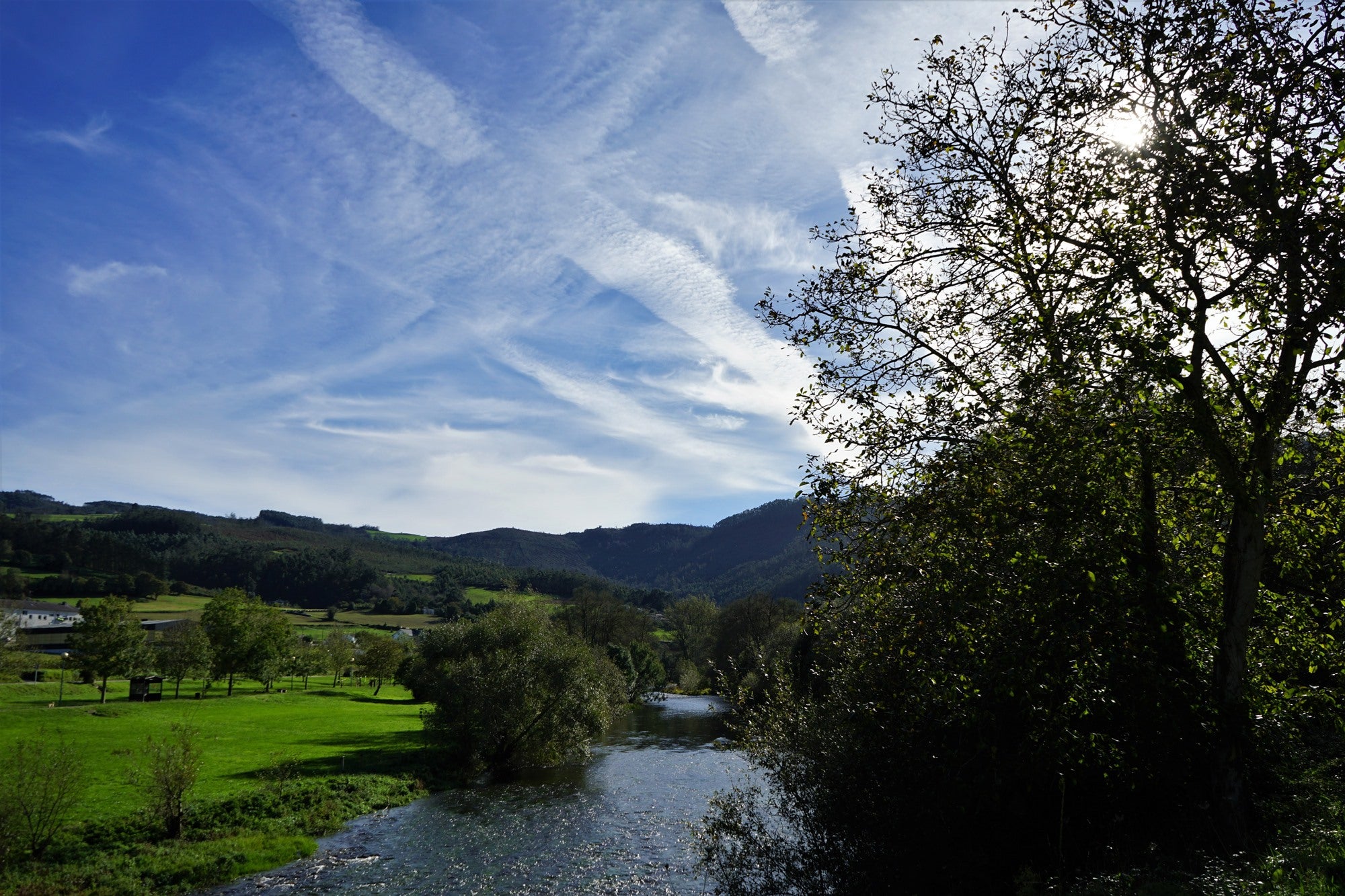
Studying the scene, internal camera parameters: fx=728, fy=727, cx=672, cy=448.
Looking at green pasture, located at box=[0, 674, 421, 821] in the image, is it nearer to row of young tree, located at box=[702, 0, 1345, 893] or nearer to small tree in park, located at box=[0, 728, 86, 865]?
small tree in park, located at box=[0, 728, 86, 865]

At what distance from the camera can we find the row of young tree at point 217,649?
57219 mm

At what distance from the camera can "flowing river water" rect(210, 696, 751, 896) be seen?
21.5 metres

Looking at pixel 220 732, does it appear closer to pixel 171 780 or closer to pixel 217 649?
pixel 171 780

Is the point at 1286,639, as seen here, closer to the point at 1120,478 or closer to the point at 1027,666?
the point at 1120,478

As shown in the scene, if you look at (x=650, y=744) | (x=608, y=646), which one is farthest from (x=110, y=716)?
(x=608, y=646)

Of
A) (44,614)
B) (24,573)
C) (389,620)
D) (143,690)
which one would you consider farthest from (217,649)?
(24,573)

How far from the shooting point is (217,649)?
66.2m

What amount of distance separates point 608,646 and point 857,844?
6962 centimetres

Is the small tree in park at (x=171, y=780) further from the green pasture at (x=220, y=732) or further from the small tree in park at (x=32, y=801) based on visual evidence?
the small tree in park at (x=32, y=801)

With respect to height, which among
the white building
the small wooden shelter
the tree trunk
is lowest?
the small wooden shelter

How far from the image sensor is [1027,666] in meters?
8.24

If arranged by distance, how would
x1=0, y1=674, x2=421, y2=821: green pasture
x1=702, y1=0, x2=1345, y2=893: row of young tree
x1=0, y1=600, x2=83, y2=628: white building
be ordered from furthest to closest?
x1=0, y1=600, x2=83, y2=628: white building, x1=0, y1=674, x2=421, y2=821: green pasture, x1=702, y1=0, x2=1345, y2=893: row of young tree

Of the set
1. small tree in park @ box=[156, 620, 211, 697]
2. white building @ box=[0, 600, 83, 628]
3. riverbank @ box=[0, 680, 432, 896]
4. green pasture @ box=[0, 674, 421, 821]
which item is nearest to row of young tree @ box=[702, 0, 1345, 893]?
riverbank @ box=[0, 680, 432, 896]

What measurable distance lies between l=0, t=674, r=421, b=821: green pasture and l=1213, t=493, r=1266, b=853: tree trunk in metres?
31.3
